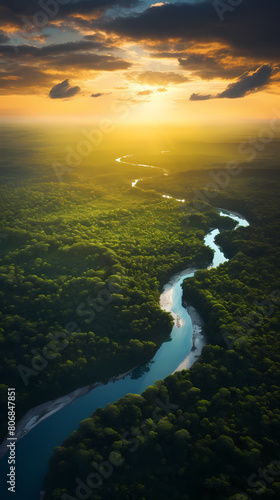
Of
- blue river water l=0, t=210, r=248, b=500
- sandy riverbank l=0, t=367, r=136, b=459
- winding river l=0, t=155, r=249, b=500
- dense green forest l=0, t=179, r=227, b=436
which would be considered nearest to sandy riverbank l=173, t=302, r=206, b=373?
winding river l=0, t=155, r=249, b=500

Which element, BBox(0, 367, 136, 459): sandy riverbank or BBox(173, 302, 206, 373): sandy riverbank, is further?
BBox(173, 302, 206, 373): sandy riverbank

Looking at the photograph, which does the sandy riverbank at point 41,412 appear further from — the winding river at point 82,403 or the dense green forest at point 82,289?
the dense green forest at point 82,289

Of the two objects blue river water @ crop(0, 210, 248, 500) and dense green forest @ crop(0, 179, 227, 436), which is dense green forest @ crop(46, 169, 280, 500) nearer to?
blue river water @ crop(0, 210, 248, 500)

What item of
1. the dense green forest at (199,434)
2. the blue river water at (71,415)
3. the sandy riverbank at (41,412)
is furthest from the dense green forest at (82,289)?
the dense green forest at (199,434)

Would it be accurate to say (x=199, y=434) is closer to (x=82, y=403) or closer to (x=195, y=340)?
(x=82, y=403)

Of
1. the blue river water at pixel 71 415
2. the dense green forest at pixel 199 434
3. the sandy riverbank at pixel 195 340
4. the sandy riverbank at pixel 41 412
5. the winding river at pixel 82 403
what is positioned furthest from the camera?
the sandy riverbank at pixel 195 340

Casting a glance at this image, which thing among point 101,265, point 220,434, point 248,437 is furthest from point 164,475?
point 101,265
